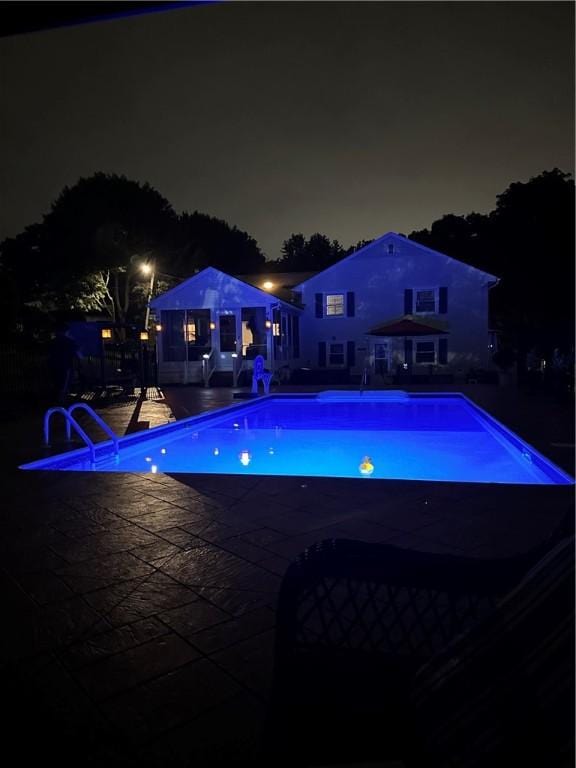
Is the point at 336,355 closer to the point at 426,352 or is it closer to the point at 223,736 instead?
the point at 426,352

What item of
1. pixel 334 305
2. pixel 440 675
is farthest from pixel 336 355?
pixel 440 675

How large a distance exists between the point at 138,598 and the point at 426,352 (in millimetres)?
21198

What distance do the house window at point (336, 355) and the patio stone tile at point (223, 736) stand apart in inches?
872

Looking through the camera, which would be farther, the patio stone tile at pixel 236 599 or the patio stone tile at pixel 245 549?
the patio stone tile at pixel 245 549

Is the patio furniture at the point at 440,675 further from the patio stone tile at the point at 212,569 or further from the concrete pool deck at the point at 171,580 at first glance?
the patio stone tile at the point at 212,569

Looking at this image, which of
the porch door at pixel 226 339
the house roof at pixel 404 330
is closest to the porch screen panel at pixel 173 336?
the porch door at pixel 226 339

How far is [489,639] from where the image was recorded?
1.09 m

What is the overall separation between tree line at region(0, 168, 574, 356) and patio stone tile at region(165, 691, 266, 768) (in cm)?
1018

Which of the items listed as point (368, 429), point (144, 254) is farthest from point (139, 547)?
point (144, 254)

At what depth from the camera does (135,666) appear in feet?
6.91

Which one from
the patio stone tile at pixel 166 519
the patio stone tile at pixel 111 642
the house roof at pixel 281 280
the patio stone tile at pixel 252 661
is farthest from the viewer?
the house roof at pixel 281 280

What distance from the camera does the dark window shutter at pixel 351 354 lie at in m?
23.5

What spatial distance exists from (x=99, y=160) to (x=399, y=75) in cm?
3053

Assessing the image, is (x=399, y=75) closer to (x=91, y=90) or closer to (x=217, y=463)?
(x=91, y=90)
